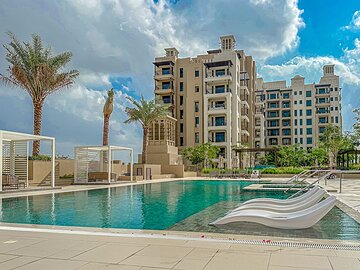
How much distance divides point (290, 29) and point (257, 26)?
204cm

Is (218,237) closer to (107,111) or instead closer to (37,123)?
(37,123)

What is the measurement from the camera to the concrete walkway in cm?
419

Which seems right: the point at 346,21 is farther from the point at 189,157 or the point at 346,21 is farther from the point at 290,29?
the point at 189,157

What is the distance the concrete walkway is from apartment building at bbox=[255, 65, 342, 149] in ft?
232

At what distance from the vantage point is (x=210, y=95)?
52.4m

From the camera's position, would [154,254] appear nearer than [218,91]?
Yes

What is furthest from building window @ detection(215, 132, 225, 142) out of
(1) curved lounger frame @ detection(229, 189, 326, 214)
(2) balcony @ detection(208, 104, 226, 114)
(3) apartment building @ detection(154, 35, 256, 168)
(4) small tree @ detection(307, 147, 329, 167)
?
(1) curved lounger frame @ detection(229, 189, 326, 214)

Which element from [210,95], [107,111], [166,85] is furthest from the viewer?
[166,85]

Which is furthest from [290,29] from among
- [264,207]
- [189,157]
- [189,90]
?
[189,90]

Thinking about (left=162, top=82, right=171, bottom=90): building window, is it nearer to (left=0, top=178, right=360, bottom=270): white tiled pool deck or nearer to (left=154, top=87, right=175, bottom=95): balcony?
(left=154, top=87, right=175, bottom=95): balcony

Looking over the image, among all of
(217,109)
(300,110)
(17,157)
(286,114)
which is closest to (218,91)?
(217,109)

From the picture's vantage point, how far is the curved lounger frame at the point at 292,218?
680cm

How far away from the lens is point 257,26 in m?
16.1

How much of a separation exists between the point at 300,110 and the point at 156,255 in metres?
77.4
